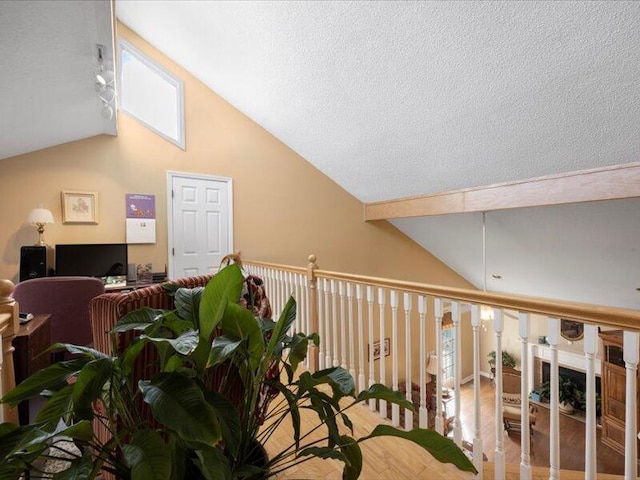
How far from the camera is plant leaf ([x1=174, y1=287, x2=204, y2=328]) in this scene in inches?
37.3

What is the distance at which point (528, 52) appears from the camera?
2318mm

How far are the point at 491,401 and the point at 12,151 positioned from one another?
28.1 ft

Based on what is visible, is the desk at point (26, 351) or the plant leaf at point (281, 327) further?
the desk at point (26, 351)

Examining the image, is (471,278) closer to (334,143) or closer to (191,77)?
(334,143)

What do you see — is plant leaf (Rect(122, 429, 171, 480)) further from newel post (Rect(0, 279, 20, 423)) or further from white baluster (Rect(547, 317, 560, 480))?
white baluster (Rect(547, 317, 560, 480))

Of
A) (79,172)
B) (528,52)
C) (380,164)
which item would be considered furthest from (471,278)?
(79,172)

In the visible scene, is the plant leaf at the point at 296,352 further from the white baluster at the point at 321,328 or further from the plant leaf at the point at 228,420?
the white baluster at the point at 321,328

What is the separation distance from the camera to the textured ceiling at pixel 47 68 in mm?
1529

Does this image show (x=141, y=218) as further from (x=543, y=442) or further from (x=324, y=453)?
(x=543, y=442)

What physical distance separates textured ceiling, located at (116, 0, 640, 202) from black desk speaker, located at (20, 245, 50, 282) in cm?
285

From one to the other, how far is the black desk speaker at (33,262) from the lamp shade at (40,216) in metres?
0.27

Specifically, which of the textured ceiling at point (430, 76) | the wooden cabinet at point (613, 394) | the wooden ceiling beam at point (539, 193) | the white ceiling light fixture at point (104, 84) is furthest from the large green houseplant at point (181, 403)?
the wooden cabinet at point (613, 394)

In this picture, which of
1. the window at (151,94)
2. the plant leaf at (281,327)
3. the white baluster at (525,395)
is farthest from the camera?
the window at (151,94)

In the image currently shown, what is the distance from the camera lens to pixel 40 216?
3160 millimetres
